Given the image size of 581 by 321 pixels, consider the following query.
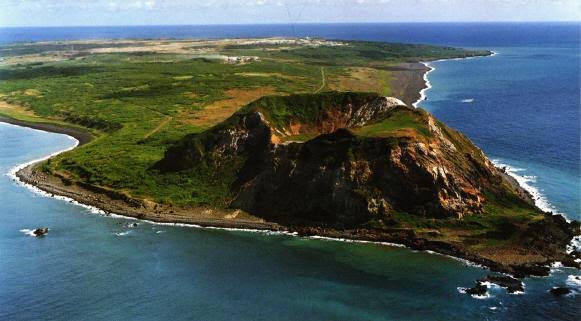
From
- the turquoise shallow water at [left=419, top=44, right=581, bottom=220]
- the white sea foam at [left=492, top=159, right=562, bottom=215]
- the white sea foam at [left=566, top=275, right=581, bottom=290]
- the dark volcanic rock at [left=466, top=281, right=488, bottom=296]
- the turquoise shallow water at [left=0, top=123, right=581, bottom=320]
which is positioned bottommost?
the turquoise shallow water at [left=0, top=123, right=581, bottom=320]

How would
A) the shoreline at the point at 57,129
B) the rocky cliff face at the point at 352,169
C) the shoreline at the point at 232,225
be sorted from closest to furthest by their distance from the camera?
the shoreline at the point at 232,225, the rocky cliff face at the point at 352,169, the shoreline at the point at 57,129

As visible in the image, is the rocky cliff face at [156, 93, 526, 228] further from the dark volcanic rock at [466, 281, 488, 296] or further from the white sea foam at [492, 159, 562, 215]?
the dark volcanic rock at [466, 281, 488, 296]

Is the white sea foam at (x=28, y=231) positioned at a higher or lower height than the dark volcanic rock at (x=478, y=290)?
lower

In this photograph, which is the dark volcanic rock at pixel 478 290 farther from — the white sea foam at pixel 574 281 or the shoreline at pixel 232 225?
the white sea foam at pixel 574 281

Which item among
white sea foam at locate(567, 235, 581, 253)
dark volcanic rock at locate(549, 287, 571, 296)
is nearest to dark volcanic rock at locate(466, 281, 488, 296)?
Result: dark volcanic rock at locate(549, 287, 571, 296)

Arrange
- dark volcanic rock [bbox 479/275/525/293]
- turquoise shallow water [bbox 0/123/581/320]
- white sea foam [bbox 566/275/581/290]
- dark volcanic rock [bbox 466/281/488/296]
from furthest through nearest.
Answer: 1. white sea foam [bbox 566/275/581/290]
2. dark volcanic rock [bbox 479/275/525/293]
3. dark volcanic rock [bbox 466/281/488/296]
4. turquoise shallow water [bbox 0/123/581/320]

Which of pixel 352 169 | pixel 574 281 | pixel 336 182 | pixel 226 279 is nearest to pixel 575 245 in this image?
pixel 574 281

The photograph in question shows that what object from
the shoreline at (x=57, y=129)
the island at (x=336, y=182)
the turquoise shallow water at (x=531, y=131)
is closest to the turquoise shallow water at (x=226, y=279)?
the island at (x=336, y=182)
